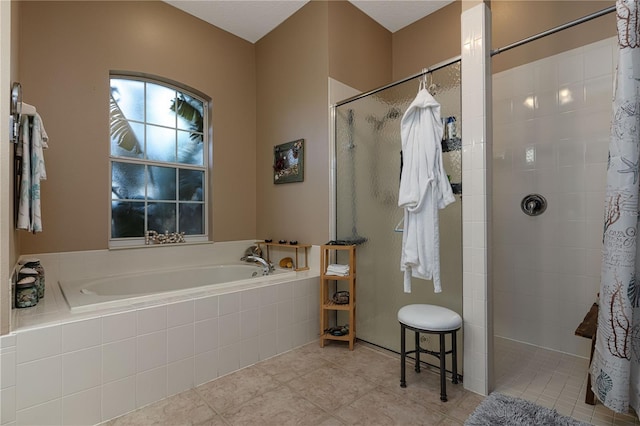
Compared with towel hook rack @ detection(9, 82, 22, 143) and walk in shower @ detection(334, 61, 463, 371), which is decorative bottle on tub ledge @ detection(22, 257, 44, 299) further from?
walk in shower @ detection(334, 61, 463, 371)

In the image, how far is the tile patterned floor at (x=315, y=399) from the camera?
165cm

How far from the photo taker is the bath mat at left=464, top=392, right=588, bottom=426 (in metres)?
1.54

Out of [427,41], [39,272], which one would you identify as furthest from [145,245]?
[427,41]

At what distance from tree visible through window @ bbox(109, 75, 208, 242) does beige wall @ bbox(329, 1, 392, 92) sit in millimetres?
1560

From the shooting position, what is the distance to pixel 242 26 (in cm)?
339

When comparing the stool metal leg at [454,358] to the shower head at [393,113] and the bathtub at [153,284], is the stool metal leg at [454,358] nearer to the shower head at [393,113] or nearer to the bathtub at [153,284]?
the bathtub at [153,284]

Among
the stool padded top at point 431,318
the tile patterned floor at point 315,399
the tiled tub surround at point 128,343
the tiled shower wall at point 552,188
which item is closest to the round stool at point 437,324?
the stool padded top at point 431,318

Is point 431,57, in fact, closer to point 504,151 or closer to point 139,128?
point 504,151

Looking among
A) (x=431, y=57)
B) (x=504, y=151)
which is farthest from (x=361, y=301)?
(x=431, y=57)

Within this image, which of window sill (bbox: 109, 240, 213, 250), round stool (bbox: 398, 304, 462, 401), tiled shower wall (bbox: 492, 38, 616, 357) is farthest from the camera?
window sill (bbox: 109, 240, 213, 250)

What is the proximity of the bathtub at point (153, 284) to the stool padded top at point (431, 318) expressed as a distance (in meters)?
1.09

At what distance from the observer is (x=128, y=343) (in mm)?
1736

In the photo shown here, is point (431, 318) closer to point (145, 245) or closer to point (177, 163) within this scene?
point (145, 245)

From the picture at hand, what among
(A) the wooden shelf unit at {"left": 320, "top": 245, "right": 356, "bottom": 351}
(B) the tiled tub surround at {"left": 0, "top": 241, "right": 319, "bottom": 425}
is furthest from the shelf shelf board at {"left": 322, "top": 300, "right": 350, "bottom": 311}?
(B) the tiled tub surround at {"left": 0, "top": 241, "right": 319, "bottom": 425}
